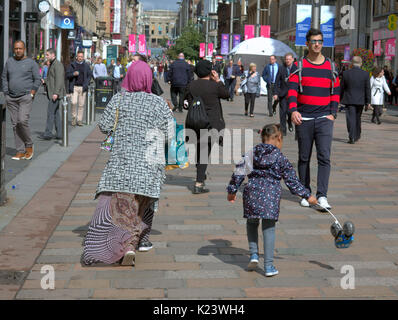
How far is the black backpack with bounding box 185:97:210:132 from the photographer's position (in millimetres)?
9398

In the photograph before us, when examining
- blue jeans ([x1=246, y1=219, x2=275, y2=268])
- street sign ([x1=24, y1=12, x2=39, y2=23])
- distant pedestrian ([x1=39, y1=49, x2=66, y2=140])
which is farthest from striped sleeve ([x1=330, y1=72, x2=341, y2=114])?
street sign ([x1=24, y1=12, x2=39, y2=23])

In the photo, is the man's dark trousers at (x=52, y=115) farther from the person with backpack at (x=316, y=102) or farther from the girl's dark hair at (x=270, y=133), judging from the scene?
the girl's dark hair at (x=270, y=133)

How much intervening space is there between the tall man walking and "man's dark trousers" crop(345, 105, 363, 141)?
6.80 m

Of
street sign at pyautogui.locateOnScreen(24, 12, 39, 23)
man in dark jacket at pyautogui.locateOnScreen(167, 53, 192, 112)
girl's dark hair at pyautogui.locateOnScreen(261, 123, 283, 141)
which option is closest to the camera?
girl's dark hair at pyautogui.locateOnScreen(261, 123, 283, 141)

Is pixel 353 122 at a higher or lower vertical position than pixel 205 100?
lower

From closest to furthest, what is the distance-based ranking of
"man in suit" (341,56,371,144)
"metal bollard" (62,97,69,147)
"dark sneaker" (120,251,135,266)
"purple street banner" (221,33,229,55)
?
"dark sneaker" (120,251,135,266)
"metal bollard" (62,97,69,147)
"man in suit" (341,56,371,144)
"purple street banner" (221,33,229,55)

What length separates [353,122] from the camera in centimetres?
1593

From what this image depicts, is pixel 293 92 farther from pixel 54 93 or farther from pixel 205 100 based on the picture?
pixel 54 93

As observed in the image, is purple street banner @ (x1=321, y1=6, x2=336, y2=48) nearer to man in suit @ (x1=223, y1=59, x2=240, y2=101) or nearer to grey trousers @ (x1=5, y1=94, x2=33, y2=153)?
man in suit @ (x1=223, y1=59, x2=240, y2=101)

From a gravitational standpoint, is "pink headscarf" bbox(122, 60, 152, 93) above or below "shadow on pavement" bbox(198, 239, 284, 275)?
above

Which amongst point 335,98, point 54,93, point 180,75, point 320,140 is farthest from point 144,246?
point 180,75

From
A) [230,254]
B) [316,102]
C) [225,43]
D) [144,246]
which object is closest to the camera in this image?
[230,254]

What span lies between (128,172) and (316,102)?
324 centimetres

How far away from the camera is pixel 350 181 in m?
10.5
